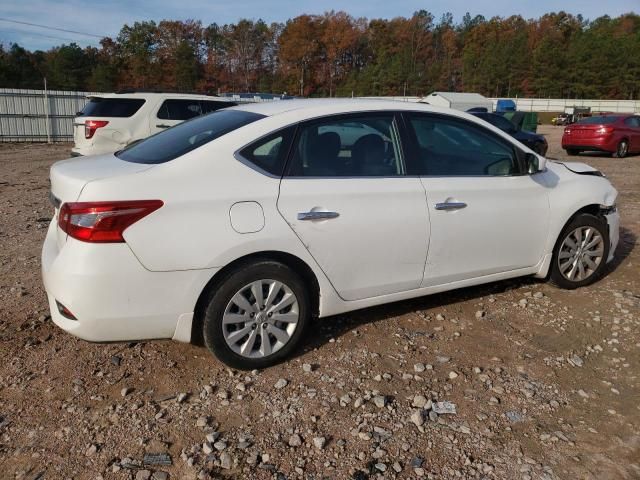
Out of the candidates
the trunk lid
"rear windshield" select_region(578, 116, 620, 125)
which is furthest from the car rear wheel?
the trunk lid

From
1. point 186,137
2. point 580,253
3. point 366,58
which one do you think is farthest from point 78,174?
point 366,58

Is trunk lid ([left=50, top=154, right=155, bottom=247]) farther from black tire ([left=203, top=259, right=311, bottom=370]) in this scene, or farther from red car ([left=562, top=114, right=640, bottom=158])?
red car ([left=562, top=114, right=640, bottom=158])

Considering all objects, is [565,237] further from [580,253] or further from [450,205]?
[450,205]

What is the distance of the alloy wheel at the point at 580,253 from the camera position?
4652mm

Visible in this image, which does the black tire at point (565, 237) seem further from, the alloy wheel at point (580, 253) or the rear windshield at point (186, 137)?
the rear windshield at point (186, 137)

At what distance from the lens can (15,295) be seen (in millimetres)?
4496

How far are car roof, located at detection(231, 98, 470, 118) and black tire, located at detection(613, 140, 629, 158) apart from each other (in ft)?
51.4

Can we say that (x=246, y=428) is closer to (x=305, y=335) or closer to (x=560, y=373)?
(x=305, y=335)

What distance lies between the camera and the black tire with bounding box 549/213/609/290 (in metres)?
4.60

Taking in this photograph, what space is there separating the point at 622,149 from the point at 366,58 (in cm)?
9318

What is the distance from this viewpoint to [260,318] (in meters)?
3.32

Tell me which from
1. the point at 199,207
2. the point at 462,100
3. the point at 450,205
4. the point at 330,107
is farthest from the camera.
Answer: the point at 462,100

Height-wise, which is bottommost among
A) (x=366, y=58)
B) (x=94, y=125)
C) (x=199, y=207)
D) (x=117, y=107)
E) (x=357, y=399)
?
(x=357, y=399)

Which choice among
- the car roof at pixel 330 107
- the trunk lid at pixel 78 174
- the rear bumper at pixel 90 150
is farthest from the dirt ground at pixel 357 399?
the rear bumper at pixel 90 150
